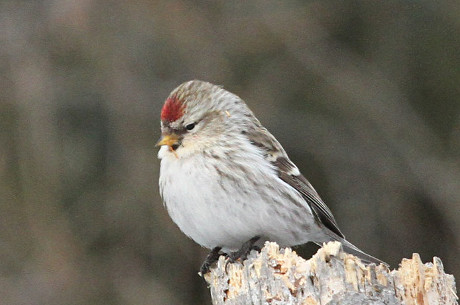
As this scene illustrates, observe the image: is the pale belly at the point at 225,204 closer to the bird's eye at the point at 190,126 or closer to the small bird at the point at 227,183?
the small bird at the point at 227,183

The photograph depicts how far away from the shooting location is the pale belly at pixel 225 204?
4191 millimetres

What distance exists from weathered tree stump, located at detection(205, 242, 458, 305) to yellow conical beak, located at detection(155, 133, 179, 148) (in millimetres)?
1379

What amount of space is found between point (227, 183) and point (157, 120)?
239 centimetres

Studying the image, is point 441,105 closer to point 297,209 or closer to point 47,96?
point 297,209

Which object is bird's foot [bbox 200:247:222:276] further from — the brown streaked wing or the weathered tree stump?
the weathered tree stump

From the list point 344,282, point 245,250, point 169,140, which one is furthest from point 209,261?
point 344,282

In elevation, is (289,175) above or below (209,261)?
above

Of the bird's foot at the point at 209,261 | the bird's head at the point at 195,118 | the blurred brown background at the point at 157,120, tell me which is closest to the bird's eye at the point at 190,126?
the bird's head at the point at 195,118

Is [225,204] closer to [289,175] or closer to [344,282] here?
[289,175]

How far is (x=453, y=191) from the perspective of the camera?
6312 mm

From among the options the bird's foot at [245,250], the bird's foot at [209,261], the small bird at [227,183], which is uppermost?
the small bird at [227,183]

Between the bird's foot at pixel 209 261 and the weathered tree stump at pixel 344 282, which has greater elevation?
the weathered tree stump at pixel 344 282

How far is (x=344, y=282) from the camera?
2.99 metres

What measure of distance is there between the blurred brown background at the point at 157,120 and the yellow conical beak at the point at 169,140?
6.67ft
